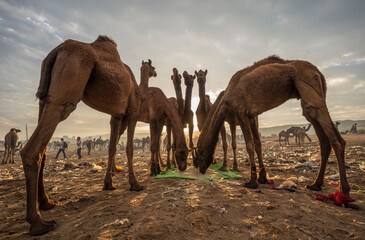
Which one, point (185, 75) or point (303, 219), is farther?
point (185, 75)

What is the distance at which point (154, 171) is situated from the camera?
5777mm

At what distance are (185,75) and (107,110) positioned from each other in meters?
3.99

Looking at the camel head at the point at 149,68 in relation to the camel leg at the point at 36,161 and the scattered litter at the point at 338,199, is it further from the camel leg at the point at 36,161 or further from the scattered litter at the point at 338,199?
the scattered litter at the point at 338,199

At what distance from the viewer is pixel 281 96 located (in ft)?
13.3

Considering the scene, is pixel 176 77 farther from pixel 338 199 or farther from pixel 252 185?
pixel 338 199

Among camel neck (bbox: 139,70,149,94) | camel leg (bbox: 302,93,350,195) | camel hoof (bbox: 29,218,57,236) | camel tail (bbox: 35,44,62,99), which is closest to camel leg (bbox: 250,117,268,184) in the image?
camel leg (bbox: 302,93,350,195)

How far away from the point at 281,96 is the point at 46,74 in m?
4.64

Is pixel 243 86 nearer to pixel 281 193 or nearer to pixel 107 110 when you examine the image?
pixel 281 193

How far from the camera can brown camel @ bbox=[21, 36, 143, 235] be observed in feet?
6.91

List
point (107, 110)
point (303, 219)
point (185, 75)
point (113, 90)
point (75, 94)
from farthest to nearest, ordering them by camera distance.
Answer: point (185, 75)
point (107, 110)
point (113, 90)
point (75, 94)
point (303, 219)

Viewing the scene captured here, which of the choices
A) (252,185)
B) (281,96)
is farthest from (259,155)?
(281,96)

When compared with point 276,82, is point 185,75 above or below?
above

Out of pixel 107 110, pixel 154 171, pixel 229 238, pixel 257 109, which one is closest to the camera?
pixel 229 238

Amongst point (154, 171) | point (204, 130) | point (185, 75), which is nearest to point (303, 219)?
point (204, 130)
